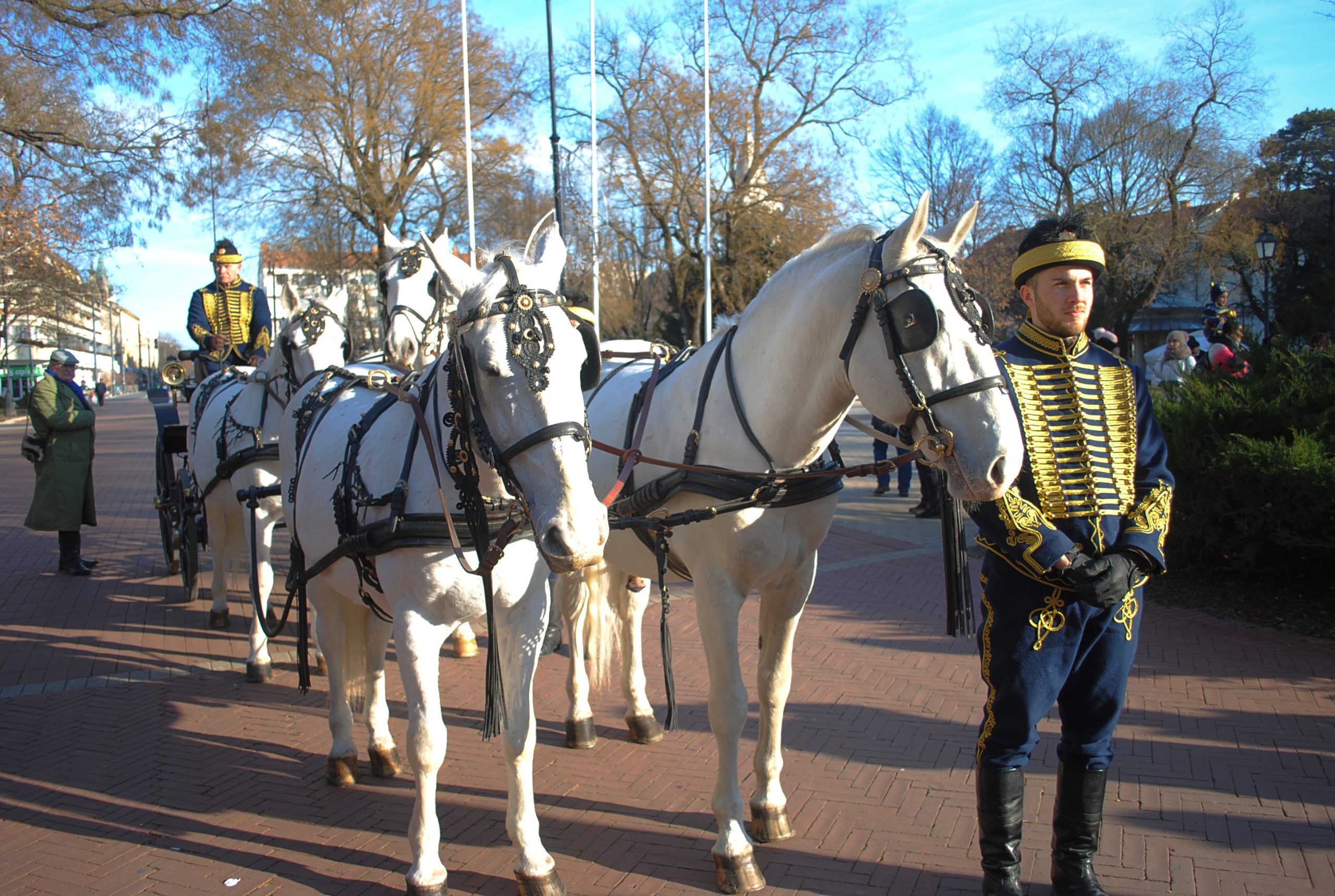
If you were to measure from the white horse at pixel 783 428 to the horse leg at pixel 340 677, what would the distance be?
1307mm

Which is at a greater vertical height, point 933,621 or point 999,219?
point 999,219

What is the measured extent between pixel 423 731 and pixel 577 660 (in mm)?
1757

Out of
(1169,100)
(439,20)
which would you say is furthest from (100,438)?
(1169,100)

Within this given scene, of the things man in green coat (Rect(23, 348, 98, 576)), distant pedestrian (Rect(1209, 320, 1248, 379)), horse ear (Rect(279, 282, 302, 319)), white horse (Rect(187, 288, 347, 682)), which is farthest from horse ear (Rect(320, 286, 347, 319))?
distant pedestrian (Rect(1209, 320, 1248, 379))

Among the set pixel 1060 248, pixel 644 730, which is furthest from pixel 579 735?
pixel 1060 248

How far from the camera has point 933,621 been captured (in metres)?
6.67

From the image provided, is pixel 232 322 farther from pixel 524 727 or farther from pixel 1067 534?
pixel 1067 534

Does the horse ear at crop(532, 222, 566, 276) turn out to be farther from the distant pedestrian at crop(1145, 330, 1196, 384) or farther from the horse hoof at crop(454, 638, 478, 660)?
the distant pedestrian at crop(1145, 330, 1196, 384)

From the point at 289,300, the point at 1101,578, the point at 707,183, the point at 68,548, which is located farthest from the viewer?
the point at 707,183

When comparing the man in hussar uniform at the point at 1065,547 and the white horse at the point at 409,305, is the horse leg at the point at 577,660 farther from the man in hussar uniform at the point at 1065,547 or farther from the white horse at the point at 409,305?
the man in hussar uniform at the point at 1065,547

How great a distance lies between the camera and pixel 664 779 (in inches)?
165

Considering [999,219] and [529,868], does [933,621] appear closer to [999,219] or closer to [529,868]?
[529,868]

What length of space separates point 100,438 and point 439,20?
16182 millimetres

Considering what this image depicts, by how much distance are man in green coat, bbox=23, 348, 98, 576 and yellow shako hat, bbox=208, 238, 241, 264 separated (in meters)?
2.60
